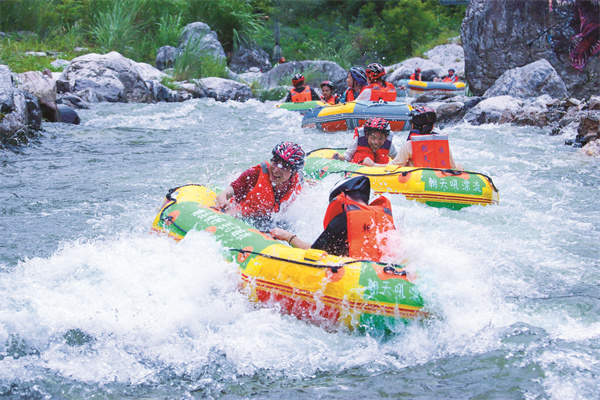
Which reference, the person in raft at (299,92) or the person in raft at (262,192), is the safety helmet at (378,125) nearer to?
the person in raft at (262,192)

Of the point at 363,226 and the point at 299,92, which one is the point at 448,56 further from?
the point at 363,226

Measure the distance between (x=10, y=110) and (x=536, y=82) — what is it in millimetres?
10404

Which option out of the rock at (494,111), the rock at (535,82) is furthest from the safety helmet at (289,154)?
the rock at (535,82)

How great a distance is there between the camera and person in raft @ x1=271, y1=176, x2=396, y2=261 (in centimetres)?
389

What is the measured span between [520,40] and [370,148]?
8458 mm

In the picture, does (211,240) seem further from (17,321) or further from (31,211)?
(31,211)

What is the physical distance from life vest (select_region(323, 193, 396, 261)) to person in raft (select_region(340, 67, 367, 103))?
27.1 ft

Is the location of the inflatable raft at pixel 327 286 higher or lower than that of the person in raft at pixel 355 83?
lower

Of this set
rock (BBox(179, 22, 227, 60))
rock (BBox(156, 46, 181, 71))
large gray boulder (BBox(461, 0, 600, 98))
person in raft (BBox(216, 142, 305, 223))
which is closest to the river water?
person in raft (BBox(216, 142, 305, 223))

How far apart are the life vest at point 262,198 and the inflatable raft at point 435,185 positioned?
1531 mm

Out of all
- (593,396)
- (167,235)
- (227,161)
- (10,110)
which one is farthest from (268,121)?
(593,396)

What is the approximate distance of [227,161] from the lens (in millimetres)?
9102

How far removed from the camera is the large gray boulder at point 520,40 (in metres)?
13.0

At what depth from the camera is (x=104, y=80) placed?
1465cm
